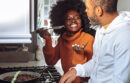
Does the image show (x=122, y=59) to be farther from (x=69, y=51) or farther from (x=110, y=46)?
(x=69, y=51)

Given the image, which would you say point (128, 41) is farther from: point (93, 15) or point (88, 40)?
point (88, 40)

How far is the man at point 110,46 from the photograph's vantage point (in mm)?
757

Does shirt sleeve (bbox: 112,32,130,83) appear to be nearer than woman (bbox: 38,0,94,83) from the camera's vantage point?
Yes

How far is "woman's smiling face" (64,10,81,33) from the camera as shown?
115 centimetres

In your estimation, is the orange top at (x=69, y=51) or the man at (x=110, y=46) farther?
the orange top at (x=69, y=51)

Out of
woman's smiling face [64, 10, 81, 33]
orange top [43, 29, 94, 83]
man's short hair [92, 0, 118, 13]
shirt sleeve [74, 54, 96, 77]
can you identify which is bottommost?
shirt sleeve [74, 54, 96, 77]

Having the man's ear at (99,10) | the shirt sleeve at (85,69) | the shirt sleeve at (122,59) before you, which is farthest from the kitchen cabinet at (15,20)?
the shirt sleeve at (122,59)

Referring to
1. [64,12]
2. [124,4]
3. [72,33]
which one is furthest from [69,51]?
[124,4]

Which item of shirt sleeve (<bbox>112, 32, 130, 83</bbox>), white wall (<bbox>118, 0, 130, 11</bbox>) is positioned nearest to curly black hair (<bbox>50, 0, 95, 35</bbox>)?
white wall (<bbox>118, 0, 130, 11</bbox>)

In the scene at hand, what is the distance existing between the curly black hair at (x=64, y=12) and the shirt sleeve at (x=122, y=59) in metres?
0.40

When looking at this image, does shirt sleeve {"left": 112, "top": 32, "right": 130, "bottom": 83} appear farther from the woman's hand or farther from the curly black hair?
the woman's hand

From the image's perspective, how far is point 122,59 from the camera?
75 cm

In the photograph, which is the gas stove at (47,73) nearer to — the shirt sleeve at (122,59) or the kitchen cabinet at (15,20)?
the kitchen cabinet at (15,20)

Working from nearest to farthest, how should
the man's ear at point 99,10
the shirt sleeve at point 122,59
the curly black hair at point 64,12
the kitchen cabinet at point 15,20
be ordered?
the shirt sleeve at point 122,59 < the man's ear at point 99,10 < the curly black hair at point 64,12 < the kitchen cabinet at point 15,20
